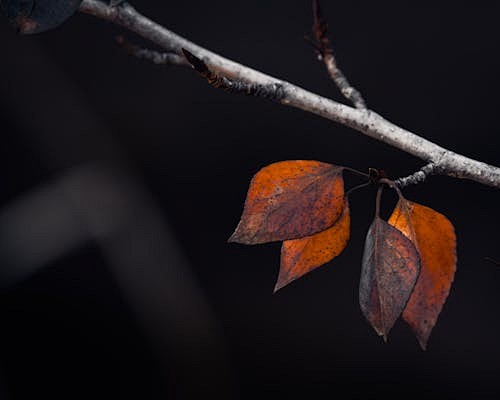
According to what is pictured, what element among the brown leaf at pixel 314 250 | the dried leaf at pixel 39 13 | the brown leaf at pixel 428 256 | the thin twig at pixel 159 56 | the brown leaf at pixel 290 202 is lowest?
the brown leaf at pixel 428 256

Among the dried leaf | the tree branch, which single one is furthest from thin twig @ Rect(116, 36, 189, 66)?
the dried leaf

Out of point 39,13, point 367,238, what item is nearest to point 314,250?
point 367,238

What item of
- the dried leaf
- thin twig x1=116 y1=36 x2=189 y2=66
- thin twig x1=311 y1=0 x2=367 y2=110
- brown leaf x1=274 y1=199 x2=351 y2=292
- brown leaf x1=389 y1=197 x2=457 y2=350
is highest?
the dried leaf

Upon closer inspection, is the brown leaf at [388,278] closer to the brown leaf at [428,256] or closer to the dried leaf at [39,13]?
the brown leaf at [428,256]

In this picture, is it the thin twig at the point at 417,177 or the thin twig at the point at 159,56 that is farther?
the thin twig at the point at 159,56

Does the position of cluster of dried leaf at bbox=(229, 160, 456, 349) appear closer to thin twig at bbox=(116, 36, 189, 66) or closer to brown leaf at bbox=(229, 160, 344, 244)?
brown leaf at bbox=(229, 160, 344, 244)

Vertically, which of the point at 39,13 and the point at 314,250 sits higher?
the point at 39,13

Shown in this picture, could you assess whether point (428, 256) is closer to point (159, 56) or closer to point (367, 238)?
point (367, 238)

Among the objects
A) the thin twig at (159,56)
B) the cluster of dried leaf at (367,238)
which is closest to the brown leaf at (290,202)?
the cluster of dried leaf at (367,238)
